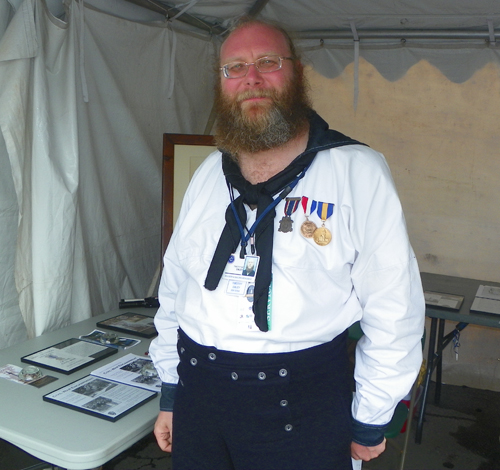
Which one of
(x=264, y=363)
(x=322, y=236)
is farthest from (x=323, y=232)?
(x=264, y=363)

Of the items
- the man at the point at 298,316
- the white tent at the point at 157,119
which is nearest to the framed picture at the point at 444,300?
the white tent at the point at 157,119

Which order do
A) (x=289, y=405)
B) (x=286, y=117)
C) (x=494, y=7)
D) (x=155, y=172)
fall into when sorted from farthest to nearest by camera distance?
(x=155, y=172)
(x=494, y=7)
(x=286, y=117)
(x=289, y=405)

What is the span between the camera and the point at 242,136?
1.61m

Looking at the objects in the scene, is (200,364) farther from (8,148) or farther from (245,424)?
(8,148)

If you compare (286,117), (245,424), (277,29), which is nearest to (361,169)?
(286,117)

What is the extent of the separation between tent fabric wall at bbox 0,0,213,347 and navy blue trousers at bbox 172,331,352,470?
1.09m

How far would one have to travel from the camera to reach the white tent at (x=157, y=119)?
2.21 meters

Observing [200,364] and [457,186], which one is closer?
[200,364]

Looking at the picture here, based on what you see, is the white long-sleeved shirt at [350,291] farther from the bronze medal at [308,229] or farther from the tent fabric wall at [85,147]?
the tent fabric wall at [85,147]

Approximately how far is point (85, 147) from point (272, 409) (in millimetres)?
1673

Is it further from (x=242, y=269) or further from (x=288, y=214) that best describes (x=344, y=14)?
(x=242, y=269)

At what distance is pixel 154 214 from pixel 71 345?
1.12 meters

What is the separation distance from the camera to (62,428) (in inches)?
62.2

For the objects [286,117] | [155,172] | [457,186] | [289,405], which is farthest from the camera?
[457,186]
